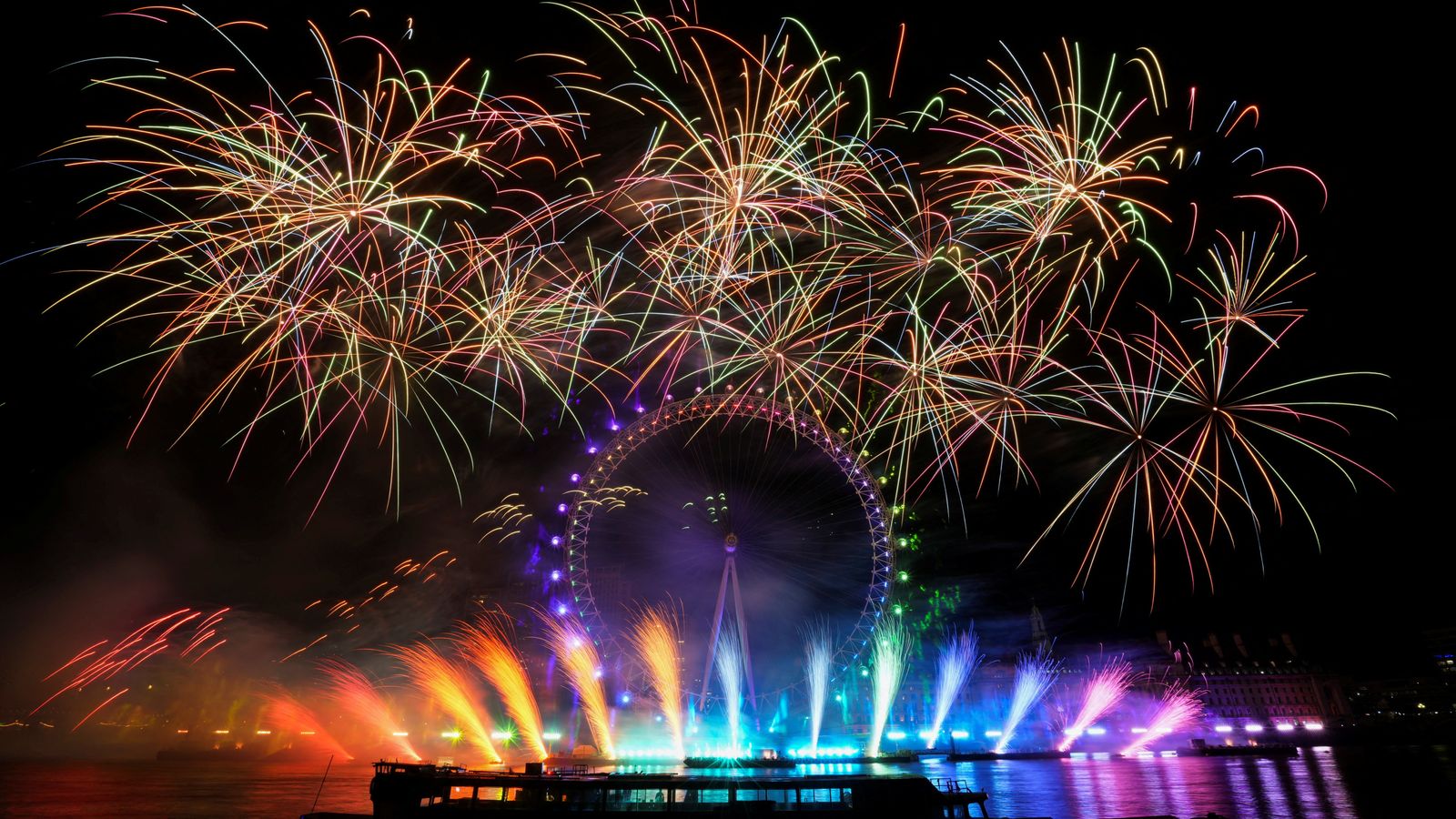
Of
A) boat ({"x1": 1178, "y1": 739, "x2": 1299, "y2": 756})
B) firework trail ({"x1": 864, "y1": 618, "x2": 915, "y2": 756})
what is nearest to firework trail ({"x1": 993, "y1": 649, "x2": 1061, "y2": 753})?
boat ({"x1": 1178, "y1": 739, "x2": 1299, "y2": 756})

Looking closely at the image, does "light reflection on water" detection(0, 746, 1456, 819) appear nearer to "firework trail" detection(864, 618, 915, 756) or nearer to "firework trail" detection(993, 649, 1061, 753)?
"firework trail" detection(864, 618, 915, 756)

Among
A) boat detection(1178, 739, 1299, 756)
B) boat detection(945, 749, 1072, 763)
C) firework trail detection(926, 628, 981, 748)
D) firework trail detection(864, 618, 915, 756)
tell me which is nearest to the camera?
firework trail detection(864, 618, 915, 756)

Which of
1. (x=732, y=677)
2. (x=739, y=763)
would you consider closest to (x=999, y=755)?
(x=739, y=763)

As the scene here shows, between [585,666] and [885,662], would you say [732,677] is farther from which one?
[885,662]

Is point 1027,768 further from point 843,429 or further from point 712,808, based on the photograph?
point 712,808

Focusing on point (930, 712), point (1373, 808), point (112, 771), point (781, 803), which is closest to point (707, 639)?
point (781, 803)

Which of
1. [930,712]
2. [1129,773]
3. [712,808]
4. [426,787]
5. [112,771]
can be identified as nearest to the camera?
[712,808]

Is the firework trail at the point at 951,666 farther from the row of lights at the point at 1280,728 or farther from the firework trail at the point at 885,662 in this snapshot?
the row of lights at the point at 1280,728
